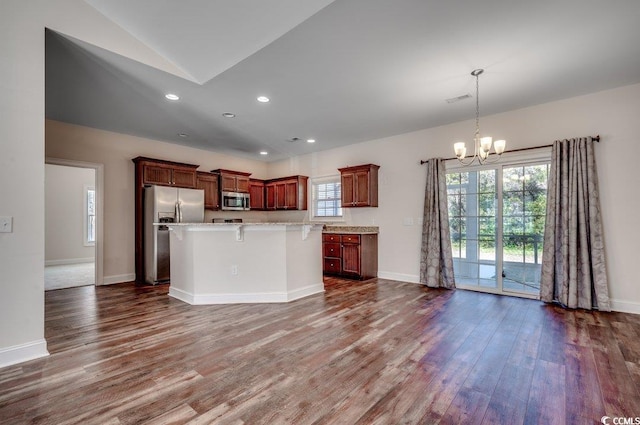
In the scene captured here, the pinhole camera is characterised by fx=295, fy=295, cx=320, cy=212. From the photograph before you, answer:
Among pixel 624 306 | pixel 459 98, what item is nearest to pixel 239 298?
pixel 459 98

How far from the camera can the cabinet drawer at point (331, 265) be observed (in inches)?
231

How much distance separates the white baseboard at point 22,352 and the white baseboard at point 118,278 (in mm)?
3135

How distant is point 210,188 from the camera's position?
6.66m

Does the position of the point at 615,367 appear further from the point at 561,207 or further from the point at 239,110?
the point at 239,110

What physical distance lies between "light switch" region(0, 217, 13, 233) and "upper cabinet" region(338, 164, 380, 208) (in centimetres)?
482

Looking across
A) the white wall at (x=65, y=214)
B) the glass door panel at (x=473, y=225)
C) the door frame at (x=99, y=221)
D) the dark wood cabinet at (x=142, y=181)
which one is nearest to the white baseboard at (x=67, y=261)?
the white wall at (x=65, y=214)

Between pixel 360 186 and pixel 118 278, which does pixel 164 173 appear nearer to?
pixel 118 278

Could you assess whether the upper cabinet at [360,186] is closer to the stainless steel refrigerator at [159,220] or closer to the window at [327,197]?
the window at [327,197]

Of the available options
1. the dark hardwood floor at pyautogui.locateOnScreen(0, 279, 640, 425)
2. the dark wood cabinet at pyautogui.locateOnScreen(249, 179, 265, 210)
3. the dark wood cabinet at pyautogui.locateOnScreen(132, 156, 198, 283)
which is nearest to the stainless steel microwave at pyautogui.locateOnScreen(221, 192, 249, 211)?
the dark wood cabinet at pyautogui.locateOnScreen(249, 179, 265, 210)

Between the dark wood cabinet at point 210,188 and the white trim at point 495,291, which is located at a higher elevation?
the dark wood cabinet at point 210,188

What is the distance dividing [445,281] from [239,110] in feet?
14.0

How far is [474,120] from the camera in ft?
15.7

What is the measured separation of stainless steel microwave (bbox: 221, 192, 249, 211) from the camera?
22.4 feet

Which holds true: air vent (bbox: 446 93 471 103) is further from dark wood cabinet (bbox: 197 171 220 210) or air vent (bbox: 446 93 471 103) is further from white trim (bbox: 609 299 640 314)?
dark wood cabinet (bbox: 197 171 220 210)
